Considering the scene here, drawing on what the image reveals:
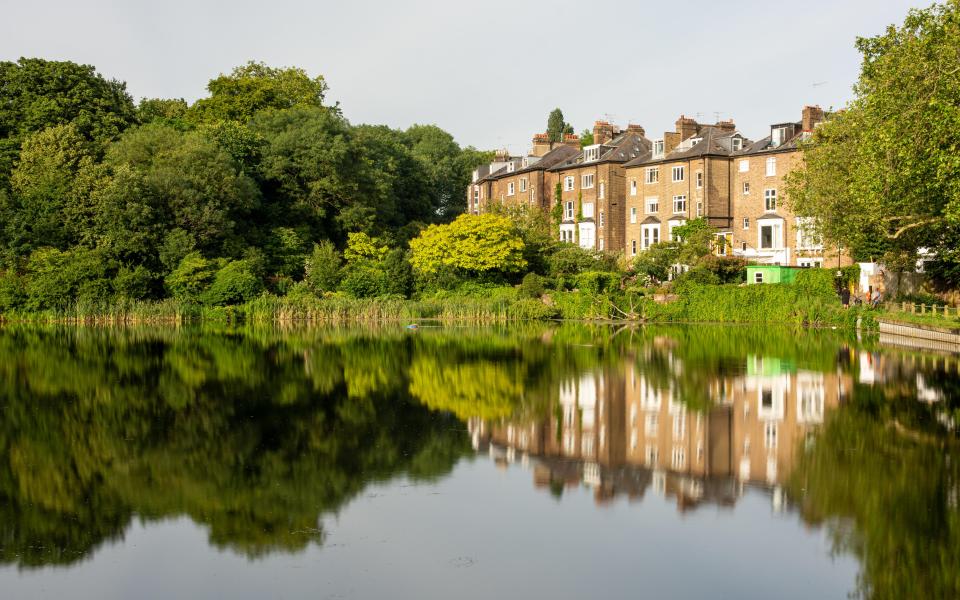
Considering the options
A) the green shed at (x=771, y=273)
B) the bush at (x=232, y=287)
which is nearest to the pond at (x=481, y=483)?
the green shed at (x=771, y=273)

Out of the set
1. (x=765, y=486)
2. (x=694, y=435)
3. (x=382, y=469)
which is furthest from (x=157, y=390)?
(x=765, y=486)

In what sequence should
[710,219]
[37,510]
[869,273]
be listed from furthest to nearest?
[710,219] → [869,273] → [37,510]

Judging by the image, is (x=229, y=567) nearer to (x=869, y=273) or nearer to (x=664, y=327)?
(x=664, y=327)

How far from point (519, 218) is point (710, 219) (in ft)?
42.2

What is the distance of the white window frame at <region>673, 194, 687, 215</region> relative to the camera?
6519 centimetres

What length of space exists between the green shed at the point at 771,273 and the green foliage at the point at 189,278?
105 ft

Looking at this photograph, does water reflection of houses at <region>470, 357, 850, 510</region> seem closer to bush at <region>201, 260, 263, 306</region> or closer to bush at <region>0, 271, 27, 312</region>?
bush at <region>201, 260, 263, 306</region>

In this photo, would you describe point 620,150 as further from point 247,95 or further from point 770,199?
point 247,95

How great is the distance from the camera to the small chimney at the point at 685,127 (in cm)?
6825

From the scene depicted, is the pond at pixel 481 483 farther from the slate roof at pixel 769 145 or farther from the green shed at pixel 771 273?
the slate roof at pixel 769 145

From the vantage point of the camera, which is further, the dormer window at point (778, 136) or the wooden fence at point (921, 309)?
the dormer window at point (778, 136)

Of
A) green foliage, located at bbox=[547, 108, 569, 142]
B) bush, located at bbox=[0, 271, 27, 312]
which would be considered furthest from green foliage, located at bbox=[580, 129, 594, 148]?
bush, located at bbox=[0, 271, 27, 312]

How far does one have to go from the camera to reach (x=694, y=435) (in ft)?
55.7

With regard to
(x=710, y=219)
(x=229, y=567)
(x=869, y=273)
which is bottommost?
(x=229, y=567)
